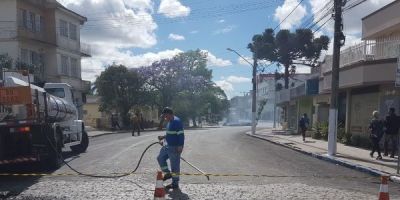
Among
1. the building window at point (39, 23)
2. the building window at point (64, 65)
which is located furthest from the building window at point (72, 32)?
the building window at point (39, 23)

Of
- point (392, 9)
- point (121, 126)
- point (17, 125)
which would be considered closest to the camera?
point (17, 125)

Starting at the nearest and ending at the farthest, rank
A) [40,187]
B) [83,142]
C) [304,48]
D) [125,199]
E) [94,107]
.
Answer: [125,199]
[40,187]
[83,142]
[304,48]
[94,107]

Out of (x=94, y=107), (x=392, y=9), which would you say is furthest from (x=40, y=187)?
(x=94, y=107)

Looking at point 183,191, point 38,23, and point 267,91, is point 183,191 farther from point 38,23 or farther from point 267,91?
point 267,91

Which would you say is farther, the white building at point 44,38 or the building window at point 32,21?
the building window at point 32,21

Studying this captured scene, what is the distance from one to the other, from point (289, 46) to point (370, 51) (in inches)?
1214

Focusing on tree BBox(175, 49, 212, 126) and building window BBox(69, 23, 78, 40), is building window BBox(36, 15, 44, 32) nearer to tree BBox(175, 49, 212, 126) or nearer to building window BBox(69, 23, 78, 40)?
building window BBox(69, 23, 78, 40)

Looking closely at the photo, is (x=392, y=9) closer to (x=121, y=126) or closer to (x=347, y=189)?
(x=347, y=189)

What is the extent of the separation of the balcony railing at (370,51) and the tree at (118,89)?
38.7 m

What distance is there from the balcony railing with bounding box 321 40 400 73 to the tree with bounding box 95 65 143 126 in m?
38.7

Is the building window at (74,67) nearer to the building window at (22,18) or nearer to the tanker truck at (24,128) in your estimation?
the building window at (22,18)

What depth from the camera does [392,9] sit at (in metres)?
23.7

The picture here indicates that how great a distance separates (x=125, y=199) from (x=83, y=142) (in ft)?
39.3

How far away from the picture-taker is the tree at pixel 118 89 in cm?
5981
